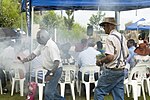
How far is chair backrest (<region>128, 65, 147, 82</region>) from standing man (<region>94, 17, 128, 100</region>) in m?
1.71

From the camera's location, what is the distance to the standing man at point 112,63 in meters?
5.33

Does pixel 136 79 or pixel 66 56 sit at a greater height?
pixel 66 56

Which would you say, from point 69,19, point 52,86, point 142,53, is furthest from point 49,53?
point 69,19

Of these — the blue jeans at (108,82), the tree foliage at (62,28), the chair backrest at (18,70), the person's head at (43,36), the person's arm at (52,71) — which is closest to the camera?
the blue jeans at (108,82)

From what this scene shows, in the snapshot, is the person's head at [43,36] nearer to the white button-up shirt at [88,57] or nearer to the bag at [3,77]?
the white button-up shirt at [88,57]

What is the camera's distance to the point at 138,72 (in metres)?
7.37

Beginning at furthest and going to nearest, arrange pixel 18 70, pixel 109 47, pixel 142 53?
pixel 142 53
pixel 18 70
pixel 109 47

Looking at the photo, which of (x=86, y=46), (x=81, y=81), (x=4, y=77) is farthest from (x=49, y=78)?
(x=4, y=77)

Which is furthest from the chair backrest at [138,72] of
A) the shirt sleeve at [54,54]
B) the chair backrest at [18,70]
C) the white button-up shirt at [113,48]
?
the chair backrest at [18,70]

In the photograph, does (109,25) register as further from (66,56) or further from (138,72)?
(66,56)

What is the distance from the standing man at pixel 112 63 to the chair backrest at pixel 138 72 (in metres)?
1.71

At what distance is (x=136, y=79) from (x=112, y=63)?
6.69 ft

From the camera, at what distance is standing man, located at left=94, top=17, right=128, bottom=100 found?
533 cm

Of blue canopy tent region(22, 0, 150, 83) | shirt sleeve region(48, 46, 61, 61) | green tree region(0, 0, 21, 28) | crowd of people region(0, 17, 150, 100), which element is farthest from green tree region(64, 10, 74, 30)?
green tree region(0, 0, 21, 28)
